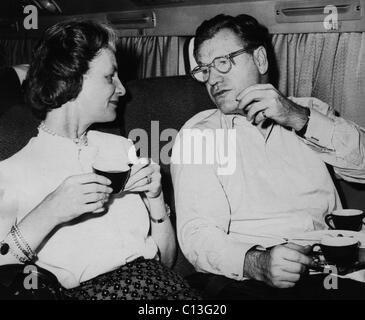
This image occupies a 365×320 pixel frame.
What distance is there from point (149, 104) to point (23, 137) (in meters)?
0.50

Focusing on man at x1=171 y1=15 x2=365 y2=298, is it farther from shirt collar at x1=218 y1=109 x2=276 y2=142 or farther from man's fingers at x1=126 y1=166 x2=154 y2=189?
man's fingers at x1=126 y1=166 x2=154 y2=189

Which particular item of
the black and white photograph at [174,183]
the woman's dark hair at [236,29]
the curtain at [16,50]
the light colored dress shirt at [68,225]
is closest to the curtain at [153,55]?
the curtain at [16,50]

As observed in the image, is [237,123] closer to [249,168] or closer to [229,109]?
[229,109]

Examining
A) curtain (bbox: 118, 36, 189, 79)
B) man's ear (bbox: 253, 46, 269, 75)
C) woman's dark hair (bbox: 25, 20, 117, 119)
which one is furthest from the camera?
curtain (bbox: 118, 36, 189, 79)

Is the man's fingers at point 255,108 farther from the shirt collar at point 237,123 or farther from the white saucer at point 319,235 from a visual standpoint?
the white saucer at point 319,235

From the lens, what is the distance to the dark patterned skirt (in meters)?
1.17

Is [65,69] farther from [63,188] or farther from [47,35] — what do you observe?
[63,188]

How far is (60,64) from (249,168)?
694mm

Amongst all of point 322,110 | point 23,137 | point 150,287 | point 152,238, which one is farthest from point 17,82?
point 322,110

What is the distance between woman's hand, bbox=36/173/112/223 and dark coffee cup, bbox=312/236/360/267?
59 cm

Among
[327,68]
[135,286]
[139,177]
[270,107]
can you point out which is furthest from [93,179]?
[327,68]

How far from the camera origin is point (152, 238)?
1.37 meters

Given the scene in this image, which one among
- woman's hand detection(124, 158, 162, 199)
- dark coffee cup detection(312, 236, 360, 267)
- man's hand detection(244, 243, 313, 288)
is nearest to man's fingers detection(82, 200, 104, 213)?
woman's hand detection(124, 158, 162, 199)

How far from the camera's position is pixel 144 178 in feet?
4.07
